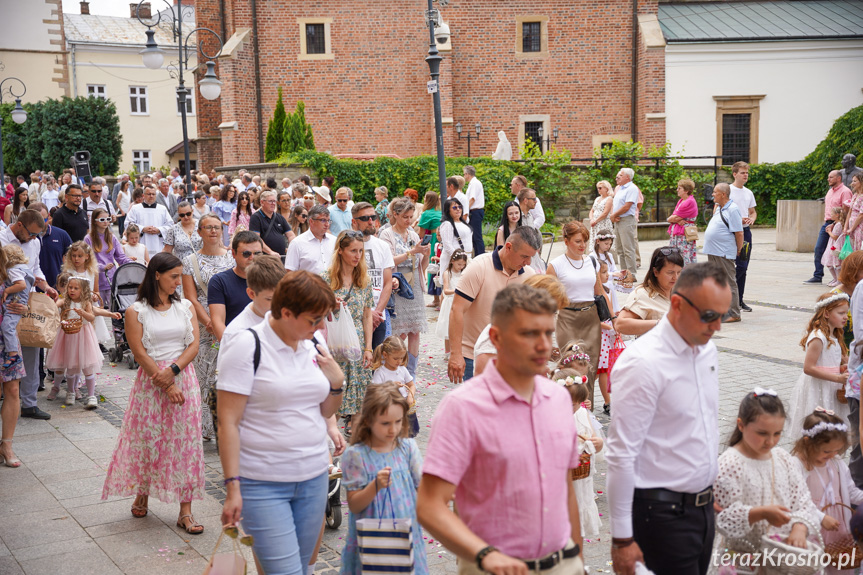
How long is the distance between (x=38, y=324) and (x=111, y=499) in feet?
7.85

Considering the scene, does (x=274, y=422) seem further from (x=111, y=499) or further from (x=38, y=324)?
(x=38, y=324)

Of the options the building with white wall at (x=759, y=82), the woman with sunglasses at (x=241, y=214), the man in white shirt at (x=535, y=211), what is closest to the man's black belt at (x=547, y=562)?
the man in white shirt at (x=535, y=211)

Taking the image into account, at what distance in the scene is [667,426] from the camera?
332 cm

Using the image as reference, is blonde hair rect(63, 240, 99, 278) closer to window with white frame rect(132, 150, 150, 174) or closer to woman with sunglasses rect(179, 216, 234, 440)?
woman with sunglasses rect(179, 216, 234, 440)

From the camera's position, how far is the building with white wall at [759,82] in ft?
102

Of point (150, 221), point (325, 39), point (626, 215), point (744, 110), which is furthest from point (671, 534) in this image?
point (744, 110)

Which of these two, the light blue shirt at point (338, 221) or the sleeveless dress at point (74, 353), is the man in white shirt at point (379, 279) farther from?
the light blue shirt at point (338, 221)

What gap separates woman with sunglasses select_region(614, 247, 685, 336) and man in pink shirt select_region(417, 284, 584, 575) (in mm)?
3400

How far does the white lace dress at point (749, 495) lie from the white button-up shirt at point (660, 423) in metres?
0.56

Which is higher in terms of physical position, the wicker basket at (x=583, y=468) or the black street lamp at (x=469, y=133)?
the black street lamp at (x=469, y=133)

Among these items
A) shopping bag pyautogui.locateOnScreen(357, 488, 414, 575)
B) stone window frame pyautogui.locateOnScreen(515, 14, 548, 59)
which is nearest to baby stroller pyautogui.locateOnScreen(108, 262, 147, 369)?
shopping bag pyautogui.locateOnScreen(357, 488, 414, 575)

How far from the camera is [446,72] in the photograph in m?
30.3

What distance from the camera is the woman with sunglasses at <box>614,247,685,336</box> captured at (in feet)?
19.4

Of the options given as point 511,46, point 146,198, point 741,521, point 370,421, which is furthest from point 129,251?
point 511,46
